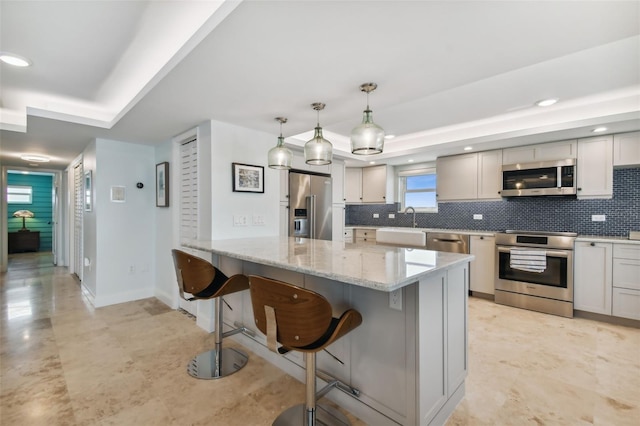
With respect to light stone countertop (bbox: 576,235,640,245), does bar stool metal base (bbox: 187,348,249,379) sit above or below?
below

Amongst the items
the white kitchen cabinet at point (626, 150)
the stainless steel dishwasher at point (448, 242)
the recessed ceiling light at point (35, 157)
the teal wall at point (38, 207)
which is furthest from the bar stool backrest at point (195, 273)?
the teal wall at point (38, 207)

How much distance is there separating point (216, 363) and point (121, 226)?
2.69 meters

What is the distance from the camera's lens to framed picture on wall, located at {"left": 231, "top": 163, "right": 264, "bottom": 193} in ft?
9.98

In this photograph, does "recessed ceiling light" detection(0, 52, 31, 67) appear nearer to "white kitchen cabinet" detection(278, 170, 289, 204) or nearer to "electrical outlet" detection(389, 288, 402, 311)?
"white kitchen cabinet" detection(278, 170, 289, 204)

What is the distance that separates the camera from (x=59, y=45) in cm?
202

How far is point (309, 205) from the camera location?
162 inches

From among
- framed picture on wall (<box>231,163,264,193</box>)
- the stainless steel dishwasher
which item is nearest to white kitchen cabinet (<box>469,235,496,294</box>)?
the stainless steel dishwasher

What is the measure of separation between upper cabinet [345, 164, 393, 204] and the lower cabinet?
2.81 m

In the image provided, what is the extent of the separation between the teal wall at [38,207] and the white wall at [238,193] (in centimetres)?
944

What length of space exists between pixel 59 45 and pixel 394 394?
124 inches

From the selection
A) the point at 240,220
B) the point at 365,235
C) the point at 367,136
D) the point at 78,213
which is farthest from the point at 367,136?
the point at 78,213

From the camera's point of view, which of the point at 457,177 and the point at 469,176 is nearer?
the point at 469,176

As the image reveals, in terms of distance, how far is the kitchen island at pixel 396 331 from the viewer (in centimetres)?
144

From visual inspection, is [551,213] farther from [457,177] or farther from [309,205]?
[309,205]
